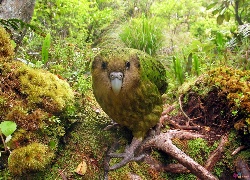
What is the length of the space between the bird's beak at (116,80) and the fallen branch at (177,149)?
933 mm

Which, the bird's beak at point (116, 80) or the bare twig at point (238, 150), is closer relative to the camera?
the bird's beak at point (116, 80)

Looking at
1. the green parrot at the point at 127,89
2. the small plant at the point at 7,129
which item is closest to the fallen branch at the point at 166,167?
the green parrot at the point at 127,89

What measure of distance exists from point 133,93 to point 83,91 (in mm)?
913

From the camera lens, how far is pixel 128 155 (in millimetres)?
2344

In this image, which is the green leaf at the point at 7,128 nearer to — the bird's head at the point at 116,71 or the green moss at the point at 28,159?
the green moss at the point at 28,159

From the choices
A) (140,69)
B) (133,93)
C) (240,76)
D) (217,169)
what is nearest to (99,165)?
(133,93)

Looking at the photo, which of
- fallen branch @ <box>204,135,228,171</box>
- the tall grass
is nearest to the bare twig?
fallen branch @ <box>204,135,228,171</box>

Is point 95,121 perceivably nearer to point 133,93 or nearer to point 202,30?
point 133,93

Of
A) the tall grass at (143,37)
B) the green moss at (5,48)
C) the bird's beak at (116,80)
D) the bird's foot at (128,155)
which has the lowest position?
the bird's foot at (128,155)

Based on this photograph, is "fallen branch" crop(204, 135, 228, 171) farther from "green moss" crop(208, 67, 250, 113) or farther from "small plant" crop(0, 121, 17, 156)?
"small plant" crop(0, 121, 17, 156)

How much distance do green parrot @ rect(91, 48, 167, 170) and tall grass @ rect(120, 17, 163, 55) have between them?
4.53 m

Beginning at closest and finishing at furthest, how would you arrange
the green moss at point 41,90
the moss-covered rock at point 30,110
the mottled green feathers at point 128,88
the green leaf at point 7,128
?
the green leaf at point 7,128 → the moss-covered rock at point 30,110 → the mottled green feathers at point 128,88 → the green moss at point 41,90

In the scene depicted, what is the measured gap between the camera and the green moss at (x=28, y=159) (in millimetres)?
1762

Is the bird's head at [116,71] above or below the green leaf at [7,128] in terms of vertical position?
above
